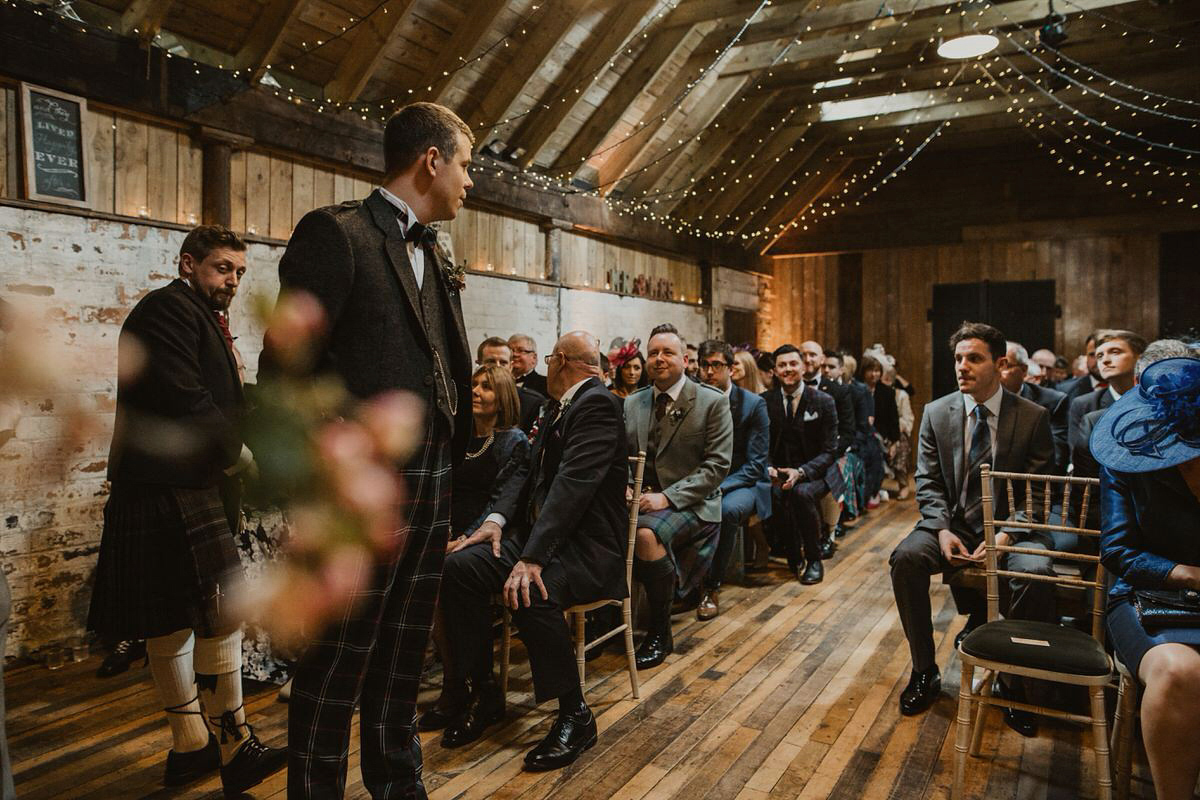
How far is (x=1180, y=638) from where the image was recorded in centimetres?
191

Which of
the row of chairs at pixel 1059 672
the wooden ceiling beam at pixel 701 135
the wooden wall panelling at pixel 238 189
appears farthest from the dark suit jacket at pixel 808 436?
the wooden wall panelling at pixel 238 189

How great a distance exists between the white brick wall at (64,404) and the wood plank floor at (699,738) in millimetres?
347

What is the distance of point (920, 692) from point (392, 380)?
242 cm

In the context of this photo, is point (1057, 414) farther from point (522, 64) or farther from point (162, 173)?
point (162, 173)

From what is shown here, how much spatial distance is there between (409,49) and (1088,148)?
7785 mm

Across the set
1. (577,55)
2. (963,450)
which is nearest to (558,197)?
(577,55)

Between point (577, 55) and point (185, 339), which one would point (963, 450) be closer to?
point (185, 339)

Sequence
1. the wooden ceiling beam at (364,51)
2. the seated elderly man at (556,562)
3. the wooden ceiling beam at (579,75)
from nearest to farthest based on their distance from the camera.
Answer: the seated elderly man at (556,562), the wooden ceiling beam at (364,51), the wooden ceiling beam at (579,75)

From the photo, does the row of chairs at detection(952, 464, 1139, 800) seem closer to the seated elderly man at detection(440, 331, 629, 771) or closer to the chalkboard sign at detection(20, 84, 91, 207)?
the seated elderly man at detection(440, 331, 629, 771)

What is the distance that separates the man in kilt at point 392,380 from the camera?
153 cm

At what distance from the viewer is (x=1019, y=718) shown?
108 inches

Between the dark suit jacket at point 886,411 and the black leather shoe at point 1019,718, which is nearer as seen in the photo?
the black leather shoe at point 1019,718

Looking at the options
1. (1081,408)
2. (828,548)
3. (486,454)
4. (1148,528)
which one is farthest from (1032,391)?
(486,454)

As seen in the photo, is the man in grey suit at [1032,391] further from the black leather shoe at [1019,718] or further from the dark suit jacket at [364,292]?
the dark suit jacket at [364,292]
